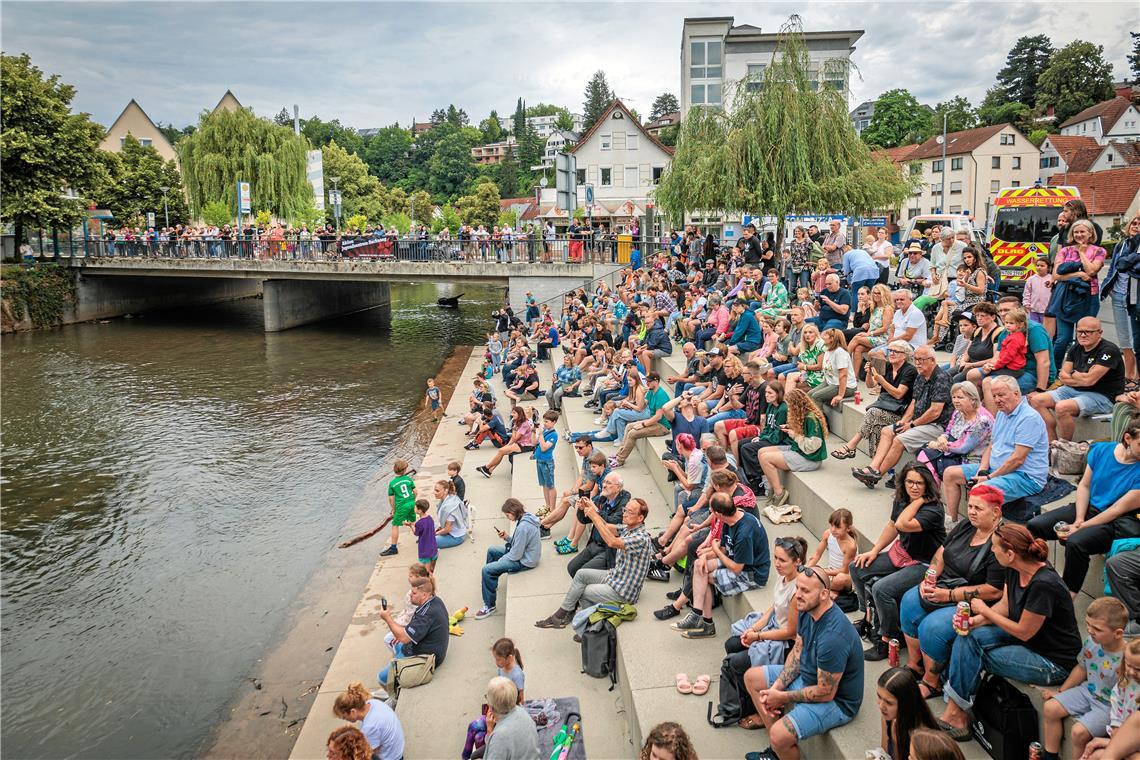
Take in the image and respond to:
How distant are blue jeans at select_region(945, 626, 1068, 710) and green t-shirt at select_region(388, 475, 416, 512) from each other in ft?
25.6

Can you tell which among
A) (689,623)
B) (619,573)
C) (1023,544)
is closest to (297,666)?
(619,573)

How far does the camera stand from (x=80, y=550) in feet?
40.7

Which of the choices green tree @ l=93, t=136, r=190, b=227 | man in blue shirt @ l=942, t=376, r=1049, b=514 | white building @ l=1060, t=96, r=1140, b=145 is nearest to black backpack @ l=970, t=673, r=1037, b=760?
man in blue shirt @ l=942, t=376, r=1049, b=514

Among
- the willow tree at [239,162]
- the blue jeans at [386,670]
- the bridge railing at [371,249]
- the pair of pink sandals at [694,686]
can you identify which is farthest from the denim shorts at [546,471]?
the willow tree at [239,162]

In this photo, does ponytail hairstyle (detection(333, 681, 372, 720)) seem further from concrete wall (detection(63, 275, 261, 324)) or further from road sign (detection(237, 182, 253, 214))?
concrete wall (detection(63, 275, 261, 324))

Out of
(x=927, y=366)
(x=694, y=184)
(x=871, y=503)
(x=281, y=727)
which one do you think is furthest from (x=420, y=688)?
A: (x=694, y=184)

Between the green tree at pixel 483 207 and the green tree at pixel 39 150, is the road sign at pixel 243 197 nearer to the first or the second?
the green tree at pixel 39 150

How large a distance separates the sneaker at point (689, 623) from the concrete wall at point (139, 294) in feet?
138

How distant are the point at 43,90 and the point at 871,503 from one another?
1647 inches

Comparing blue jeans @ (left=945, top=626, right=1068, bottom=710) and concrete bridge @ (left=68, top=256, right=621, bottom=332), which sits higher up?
concrete bridge @ (left=68, top=256, right=621, bottom=332)

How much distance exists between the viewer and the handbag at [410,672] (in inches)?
292

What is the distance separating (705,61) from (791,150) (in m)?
34.4

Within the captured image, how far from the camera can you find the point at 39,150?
3594 cm

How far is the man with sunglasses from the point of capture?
4898 millimetres
